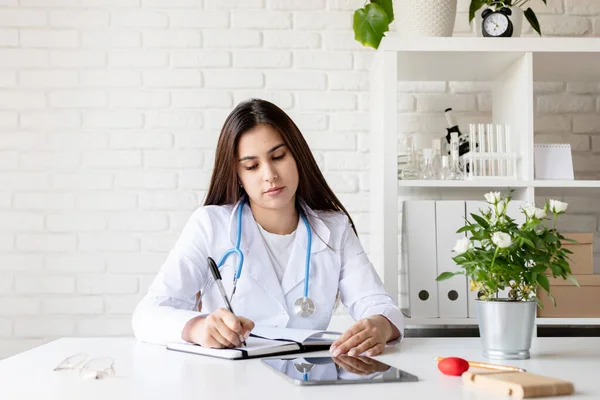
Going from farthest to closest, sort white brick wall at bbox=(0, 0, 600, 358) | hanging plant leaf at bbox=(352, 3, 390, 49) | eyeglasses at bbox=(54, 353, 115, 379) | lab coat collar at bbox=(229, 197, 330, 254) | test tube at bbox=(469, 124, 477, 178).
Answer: white brick wall at bbox=(0, 0, 600, 358)
test tube at bbox=(469, 124, 477, 178)
hanging plant leaf at bbox=(352, 3, 390, 49)
lab coat collar at bbox=(229, 197, 330, 254)
eyeglasses at bbox=(54, 353, 115, 379)

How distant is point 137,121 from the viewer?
2.91 metres

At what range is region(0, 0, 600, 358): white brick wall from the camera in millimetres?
2887

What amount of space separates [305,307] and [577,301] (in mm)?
1084

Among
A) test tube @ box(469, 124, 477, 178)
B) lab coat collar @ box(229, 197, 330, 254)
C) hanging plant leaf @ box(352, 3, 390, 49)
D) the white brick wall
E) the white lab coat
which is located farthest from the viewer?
the white brick wall

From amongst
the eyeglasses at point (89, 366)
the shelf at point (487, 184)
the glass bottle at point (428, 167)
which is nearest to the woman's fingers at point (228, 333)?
the eyeglasses at point (89, 366)

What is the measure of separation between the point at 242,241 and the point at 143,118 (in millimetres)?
1009

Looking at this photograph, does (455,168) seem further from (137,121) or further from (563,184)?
(137,121)

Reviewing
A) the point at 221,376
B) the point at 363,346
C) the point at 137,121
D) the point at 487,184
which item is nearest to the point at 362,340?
the point at 363,346

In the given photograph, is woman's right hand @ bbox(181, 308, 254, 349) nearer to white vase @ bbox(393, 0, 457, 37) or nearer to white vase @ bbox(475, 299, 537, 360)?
white vase @ bbox(475, 299, 537, 360)

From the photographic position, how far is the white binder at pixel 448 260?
253 centimetres

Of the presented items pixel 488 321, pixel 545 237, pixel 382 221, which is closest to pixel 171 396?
pixel 488 321

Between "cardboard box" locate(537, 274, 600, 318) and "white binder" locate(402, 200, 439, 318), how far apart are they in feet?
1.26

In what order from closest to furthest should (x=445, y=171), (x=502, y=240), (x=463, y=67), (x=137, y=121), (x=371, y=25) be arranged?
(x=502, y=240) → (x=371, y=25) → (x=445, y=171) → (x=463, y=67) → (x=137, y=121)

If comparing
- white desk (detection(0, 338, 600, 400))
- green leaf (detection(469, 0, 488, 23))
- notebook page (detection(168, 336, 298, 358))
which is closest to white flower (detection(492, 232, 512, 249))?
white desk (detection(0, 338, 600, 400))
